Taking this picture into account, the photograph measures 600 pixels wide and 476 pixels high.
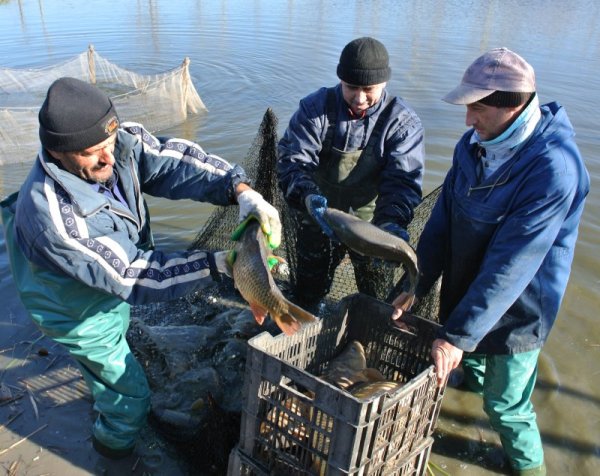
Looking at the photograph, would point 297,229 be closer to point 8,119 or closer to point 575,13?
point 8,119

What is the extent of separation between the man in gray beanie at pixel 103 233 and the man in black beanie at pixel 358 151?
2.33 ft

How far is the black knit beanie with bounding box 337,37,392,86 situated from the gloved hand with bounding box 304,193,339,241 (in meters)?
0.88

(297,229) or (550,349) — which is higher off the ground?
(297,229)

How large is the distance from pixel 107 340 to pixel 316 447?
1444 millimetres

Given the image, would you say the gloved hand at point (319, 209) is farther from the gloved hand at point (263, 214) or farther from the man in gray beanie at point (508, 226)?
the man in gray beanie at point (508, 226)

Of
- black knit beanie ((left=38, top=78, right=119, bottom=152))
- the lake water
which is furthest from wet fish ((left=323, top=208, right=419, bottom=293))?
black knit beanie ((left=38, top=78, right=119, bottom=152))

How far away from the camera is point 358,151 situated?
4.15 metres

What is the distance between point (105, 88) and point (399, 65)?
7.45 m

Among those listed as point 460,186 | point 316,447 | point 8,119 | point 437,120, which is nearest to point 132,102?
point 8,119

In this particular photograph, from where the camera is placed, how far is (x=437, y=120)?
33.2 ft

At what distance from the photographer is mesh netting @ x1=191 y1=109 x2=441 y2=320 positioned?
460 centimetres

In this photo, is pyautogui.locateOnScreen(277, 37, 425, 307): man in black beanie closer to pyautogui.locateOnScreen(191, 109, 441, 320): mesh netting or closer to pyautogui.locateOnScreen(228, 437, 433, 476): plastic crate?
pyautogui.locateOnScreen(191, 109, 441, 320): mesh netting

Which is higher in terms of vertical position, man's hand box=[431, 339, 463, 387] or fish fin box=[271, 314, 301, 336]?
fish fin box=[271, 314, 301, 336]

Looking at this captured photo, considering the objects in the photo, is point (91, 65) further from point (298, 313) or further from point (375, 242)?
point (298, 313)
